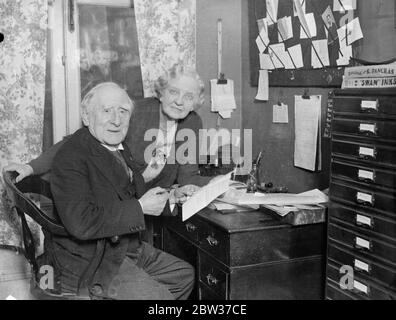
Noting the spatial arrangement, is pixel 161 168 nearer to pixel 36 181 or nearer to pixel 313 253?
Answer: pixel 36 181

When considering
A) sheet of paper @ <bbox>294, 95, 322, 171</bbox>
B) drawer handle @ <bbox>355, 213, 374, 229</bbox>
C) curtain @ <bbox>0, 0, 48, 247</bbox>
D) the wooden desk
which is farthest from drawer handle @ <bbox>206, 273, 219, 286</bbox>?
curtain @ <bbox>0, 0, 48, 247</bbox>

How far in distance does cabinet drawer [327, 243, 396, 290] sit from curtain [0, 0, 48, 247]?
154cm

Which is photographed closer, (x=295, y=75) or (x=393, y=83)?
(x=393, y=83)

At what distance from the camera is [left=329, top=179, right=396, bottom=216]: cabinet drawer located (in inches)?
61.2

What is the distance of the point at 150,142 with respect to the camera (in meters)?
2.36

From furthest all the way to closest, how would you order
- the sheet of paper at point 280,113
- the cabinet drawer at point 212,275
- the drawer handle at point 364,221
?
1. the sheet of paper at point 280,113
2. the cabinet drawer at point 212,275
3. the drawer handle at point 364,221

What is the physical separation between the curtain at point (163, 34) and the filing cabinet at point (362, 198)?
142 cm

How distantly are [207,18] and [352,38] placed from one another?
1.06 meters

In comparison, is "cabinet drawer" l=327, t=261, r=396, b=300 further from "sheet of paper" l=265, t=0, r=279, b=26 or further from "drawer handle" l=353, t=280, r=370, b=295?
"sheet of paper" l=265, t=0, r=279, b=26

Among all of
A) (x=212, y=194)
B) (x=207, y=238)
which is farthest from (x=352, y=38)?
(x=207, y=238)

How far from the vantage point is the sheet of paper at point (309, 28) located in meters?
2.34

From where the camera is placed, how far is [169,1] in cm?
290

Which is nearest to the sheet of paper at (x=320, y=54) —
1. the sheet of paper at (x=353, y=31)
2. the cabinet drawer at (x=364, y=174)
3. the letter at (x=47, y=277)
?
the sheet of paper at (x=353, y=31)

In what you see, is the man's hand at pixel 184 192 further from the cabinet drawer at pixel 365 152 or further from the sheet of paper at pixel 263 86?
the sheet of paper at pixel 263 86
